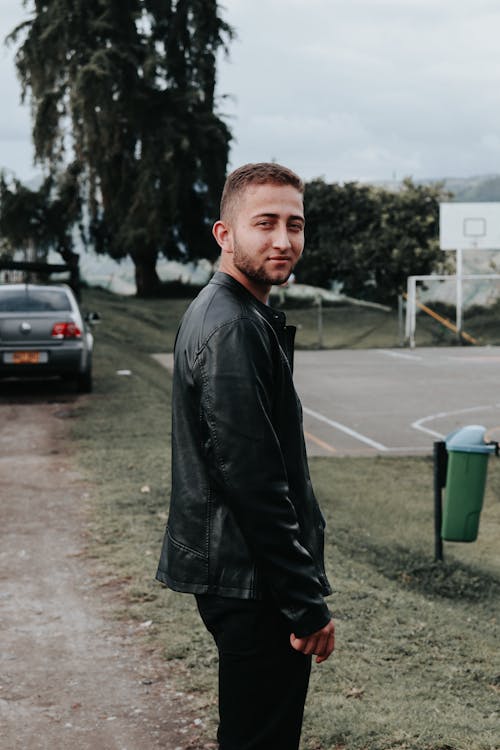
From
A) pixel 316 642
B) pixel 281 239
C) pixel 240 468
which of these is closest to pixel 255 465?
pixel 240 468

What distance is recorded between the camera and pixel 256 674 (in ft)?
8.51

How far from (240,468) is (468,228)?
33985 millimetres

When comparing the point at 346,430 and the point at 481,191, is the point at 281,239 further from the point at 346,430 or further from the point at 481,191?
the point at 481,191

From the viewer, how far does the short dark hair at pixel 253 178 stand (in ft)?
8.82

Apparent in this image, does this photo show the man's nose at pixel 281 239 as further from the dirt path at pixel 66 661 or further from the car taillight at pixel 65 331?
the car taillight at pixel 65 331

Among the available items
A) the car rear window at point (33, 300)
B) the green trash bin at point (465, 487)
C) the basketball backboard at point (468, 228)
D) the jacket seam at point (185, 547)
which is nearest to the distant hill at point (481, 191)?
the basketball backboard at point (468, 228)

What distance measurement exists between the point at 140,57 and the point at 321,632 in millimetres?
36320

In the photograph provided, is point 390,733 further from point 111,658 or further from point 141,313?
point 141,313

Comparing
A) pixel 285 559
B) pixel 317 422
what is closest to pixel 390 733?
pixel 285 559

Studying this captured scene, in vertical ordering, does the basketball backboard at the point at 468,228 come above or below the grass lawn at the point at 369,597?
above

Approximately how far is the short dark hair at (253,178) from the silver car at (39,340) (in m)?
13.0

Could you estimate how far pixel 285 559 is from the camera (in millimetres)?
2512

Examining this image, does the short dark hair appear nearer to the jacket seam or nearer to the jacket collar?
the jacket collar

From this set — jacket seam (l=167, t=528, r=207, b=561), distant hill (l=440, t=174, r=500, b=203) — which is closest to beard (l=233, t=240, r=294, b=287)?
jacket seam (l=167, t=528, r=207, b=561)
